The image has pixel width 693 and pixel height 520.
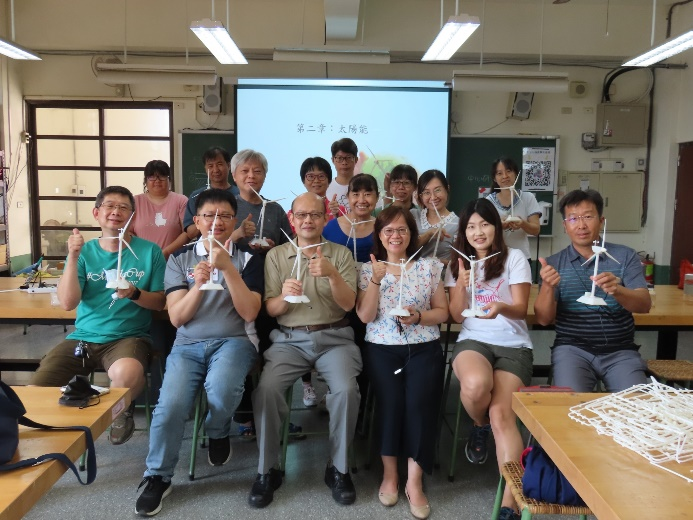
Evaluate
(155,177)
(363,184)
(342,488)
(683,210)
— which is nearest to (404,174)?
(363,184)

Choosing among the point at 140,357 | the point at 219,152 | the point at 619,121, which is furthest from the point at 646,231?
the point at 140,357

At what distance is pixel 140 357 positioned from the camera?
2.54 metres

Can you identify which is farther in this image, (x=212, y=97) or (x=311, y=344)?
(x=212, y=97)

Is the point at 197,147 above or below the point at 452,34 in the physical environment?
below

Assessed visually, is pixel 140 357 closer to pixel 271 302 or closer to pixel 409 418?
pixel 271 302

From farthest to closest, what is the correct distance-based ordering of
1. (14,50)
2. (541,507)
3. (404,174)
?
1. (14,50)
2. (404,174)
3. (541,507)

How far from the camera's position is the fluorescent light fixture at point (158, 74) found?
16.2ft

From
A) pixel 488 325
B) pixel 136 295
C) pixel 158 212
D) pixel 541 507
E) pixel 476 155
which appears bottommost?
pixel 541 507

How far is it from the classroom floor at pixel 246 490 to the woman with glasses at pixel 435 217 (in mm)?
1085

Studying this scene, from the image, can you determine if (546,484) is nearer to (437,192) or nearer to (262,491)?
(262,491)

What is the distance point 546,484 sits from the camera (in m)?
1.54

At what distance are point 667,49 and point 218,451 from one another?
4320 mm

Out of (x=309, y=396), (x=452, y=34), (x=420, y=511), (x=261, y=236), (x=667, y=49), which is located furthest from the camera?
(x=667, y=49)

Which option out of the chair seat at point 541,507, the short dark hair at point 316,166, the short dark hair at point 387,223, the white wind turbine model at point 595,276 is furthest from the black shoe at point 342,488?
the short dark hair at point 316,166
